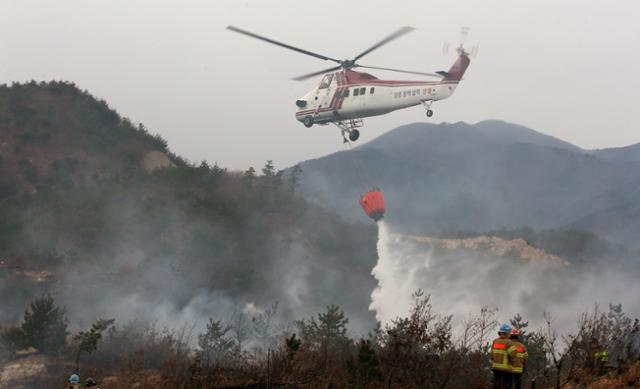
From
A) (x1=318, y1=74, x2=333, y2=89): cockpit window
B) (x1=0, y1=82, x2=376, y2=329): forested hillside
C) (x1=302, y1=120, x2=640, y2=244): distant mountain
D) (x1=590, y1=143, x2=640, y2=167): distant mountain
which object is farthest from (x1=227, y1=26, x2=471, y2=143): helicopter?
(x1=590, y1=143, x2=640, y2=167): distant mountain

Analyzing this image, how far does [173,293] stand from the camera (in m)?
39.8

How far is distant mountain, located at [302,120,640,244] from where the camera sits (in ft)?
376

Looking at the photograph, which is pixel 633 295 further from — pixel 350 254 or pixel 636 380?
pixel 636 380

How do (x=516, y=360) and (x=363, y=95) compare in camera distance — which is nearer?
(x=516, y=360)

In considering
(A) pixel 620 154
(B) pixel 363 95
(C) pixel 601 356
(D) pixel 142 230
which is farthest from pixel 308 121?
(A) pixel 620 154

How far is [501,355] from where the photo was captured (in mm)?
12508

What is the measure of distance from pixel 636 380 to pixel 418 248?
47816 millimetres

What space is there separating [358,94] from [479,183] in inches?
4642

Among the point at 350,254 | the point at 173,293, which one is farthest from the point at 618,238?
the point at 173,293

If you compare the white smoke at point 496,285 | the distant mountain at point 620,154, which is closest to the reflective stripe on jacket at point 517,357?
the white smoke at point 496,285

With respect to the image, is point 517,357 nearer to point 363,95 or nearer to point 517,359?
point 517,359

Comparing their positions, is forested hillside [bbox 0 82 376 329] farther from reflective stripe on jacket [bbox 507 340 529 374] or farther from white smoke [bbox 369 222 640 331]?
reflective stripe on jacket [bbox 507 340 529 374]

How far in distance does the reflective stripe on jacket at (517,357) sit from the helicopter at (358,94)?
57.3ft

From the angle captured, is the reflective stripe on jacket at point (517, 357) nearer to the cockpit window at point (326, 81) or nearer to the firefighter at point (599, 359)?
the firefighter at point (599, 359)
